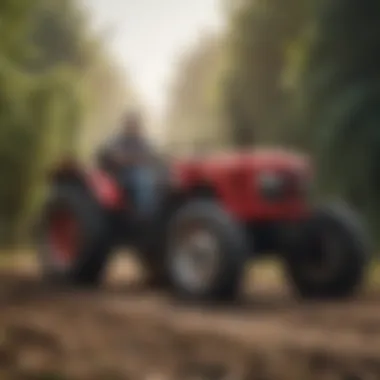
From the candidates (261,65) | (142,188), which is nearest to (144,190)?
(142,188)

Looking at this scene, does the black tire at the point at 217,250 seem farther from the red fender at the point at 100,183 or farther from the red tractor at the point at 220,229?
the red fender at the point at 100,183

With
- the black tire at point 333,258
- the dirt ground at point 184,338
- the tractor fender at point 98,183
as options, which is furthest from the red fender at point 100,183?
the black tire at point 333,258

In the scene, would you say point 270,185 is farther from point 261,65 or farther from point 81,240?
point 81,240

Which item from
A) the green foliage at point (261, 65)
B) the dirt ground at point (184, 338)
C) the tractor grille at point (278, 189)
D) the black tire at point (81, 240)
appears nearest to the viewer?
the dirt ground at point (184, 338)

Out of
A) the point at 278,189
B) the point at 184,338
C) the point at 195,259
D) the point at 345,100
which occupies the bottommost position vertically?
the point at 184,338

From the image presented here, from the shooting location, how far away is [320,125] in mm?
1937

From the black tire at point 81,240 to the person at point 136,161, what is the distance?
0.10 meters

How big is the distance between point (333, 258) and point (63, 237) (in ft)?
1.96

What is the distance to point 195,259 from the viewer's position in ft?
6.37

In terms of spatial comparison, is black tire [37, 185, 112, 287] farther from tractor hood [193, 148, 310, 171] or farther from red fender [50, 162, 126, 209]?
tractor hood [193, 148, 310, 171]

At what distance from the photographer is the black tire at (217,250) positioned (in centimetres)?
184

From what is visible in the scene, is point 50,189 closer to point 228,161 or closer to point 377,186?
point 228,161

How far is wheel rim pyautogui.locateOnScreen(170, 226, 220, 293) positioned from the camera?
→ 1893 millimetres

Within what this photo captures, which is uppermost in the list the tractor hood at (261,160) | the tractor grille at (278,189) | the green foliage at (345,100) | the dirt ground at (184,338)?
the green foliage at (345,100)
